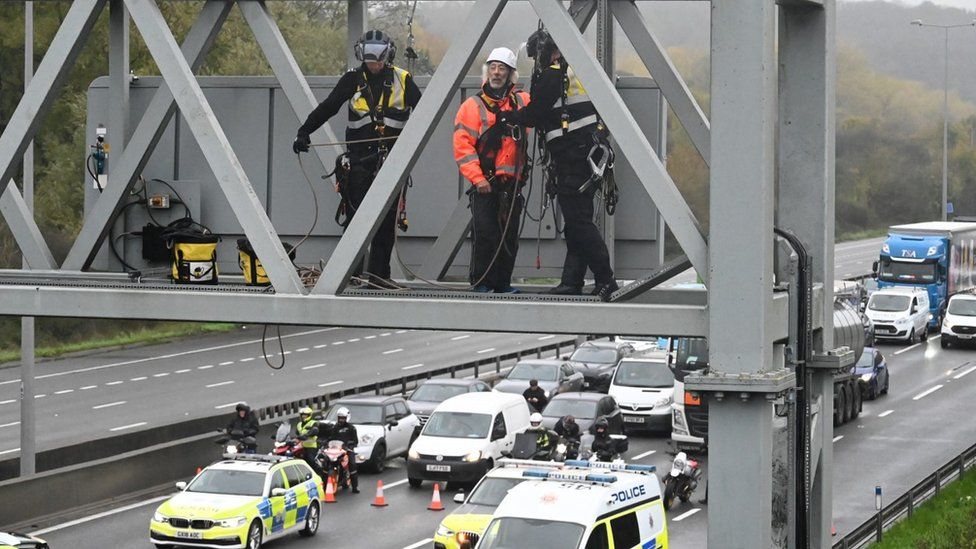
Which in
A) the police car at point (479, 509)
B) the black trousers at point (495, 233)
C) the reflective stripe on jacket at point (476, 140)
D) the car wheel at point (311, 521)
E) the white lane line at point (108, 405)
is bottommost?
the car wheel at point (311, 521)

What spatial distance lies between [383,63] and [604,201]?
2.10 metres

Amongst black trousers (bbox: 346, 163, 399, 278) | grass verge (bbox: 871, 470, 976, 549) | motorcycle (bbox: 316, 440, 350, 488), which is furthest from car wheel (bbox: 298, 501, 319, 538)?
black trousers (bbox: 346, 163, 399, 278)

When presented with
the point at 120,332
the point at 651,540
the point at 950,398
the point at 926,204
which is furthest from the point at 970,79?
the point at 651,540

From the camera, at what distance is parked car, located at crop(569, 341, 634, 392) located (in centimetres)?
4391

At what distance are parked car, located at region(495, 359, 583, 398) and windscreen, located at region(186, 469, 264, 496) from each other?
16045 millimetres

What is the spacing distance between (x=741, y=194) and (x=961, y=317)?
4465 cm

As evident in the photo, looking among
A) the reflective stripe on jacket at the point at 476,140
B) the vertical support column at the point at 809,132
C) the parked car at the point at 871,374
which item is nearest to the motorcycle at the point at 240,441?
the reflective stripe on jacket at the point at 476,140

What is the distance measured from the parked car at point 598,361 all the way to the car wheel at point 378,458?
12.0 meters

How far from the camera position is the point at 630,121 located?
10891 mm

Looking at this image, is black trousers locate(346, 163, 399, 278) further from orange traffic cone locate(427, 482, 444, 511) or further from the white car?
the white car

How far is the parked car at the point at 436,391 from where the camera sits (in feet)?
118

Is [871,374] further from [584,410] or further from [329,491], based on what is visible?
[329,491]

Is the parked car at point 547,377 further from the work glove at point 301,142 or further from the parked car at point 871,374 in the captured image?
the work glove at point 301,142

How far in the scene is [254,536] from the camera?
23422 mm
